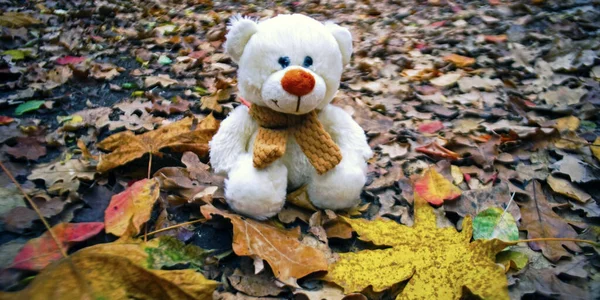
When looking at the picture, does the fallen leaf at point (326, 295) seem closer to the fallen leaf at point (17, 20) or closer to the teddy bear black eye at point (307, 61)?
the teddy bear black eye at point (307, 61)

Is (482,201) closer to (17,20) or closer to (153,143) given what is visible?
(153,143)

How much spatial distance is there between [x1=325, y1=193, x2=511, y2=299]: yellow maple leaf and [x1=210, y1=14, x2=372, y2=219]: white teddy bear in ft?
0.70

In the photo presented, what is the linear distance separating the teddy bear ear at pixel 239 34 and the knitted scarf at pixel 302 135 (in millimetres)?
206

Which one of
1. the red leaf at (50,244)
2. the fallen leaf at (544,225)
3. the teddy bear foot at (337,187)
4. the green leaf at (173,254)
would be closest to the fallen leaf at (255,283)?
the green leaf at (173,254)

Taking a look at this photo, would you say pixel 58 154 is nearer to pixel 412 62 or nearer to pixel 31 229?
pixel 31 229

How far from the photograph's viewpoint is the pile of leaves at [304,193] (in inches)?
47.2

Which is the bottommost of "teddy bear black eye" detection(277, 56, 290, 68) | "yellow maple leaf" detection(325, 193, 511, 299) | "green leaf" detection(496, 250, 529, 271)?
"green leaf" detection(496, 250, 529, 271)

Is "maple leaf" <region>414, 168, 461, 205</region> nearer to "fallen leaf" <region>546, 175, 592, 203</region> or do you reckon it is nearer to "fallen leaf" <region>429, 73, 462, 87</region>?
"fallen leaf" <region>546, 175, 592, 203</region>

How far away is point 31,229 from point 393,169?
1.43 metres

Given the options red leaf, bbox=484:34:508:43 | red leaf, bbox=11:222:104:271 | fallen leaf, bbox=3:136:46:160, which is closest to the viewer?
red leaf, bbox=11:222:104:271

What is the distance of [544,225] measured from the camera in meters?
1.46

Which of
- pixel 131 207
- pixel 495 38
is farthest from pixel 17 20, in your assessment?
pixel 495 38

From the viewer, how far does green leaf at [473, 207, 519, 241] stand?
4.59ft

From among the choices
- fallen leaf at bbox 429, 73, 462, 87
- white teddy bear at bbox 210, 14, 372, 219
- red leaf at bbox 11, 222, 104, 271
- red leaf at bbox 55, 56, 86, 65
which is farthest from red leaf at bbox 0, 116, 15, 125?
fallen leaf at bbox 429, 73, 462, 87
